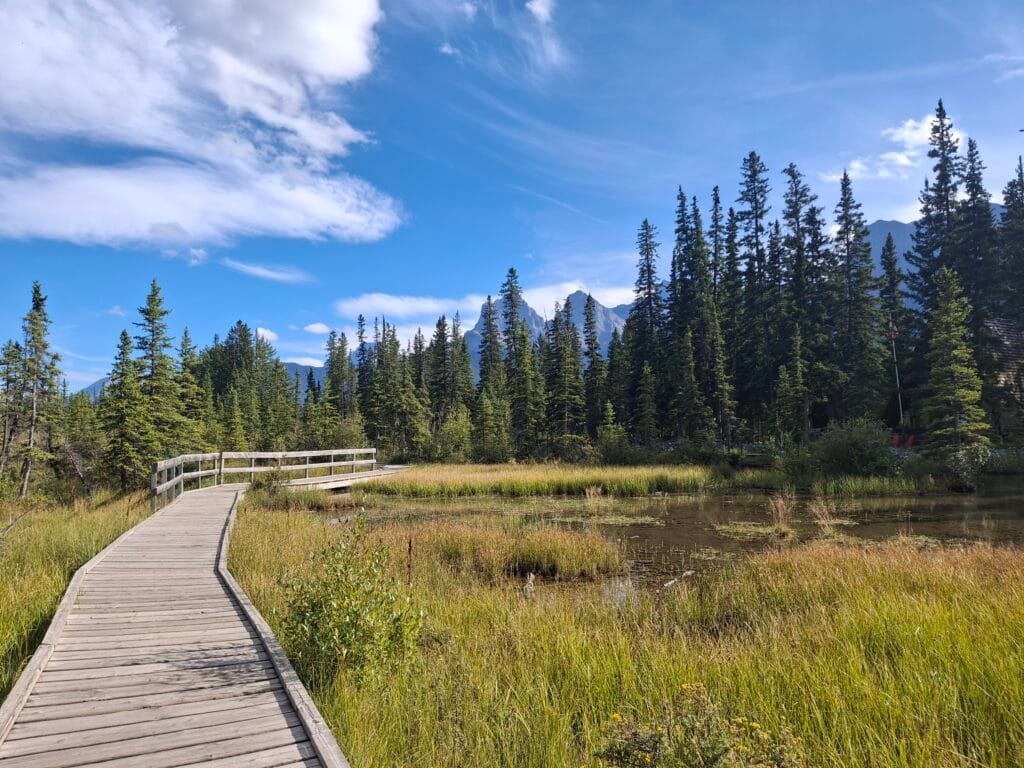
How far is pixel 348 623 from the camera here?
4426 millimetres

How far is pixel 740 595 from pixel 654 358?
43758mm

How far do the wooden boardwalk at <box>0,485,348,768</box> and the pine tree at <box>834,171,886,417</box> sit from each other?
36663mm

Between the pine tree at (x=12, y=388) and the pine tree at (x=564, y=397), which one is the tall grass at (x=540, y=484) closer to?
the pine tree at (x=12, y=388)

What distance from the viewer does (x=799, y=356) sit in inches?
1454

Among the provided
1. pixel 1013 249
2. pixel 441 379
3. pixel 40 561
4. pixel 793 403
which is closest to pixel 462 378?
pixel 441 379

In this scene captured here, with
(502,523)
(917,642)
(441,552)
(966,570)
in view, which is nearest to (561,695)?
(917,642)

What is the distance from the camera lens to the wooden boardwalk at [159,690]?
10.5 ft

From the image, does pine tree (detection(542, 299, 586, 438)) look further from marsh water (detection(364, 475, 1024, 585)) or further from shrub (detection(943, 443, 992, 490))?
shrub (detection(943, 443, 992, 490))

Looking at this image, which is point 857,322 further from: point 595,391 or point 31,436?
point 31,436

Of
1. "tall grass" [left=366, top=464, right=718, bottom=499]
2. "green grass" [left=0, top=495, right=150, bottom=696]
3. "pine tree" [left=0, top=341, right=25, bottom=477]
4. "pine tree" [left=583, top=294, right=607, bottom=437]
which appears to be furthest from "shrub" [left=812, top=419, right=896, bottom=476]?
"pine tree" [left=0, top=341, right=25, bottom=477]

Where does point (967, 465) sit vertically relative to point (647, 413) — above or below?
below

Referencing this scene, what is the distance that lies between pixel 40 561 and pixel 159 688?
600cm

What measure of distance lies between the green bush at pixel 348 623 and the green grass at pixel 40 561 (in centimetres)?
224

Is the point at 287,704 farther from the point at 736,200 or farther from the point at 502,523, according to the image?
the point at 736,200
